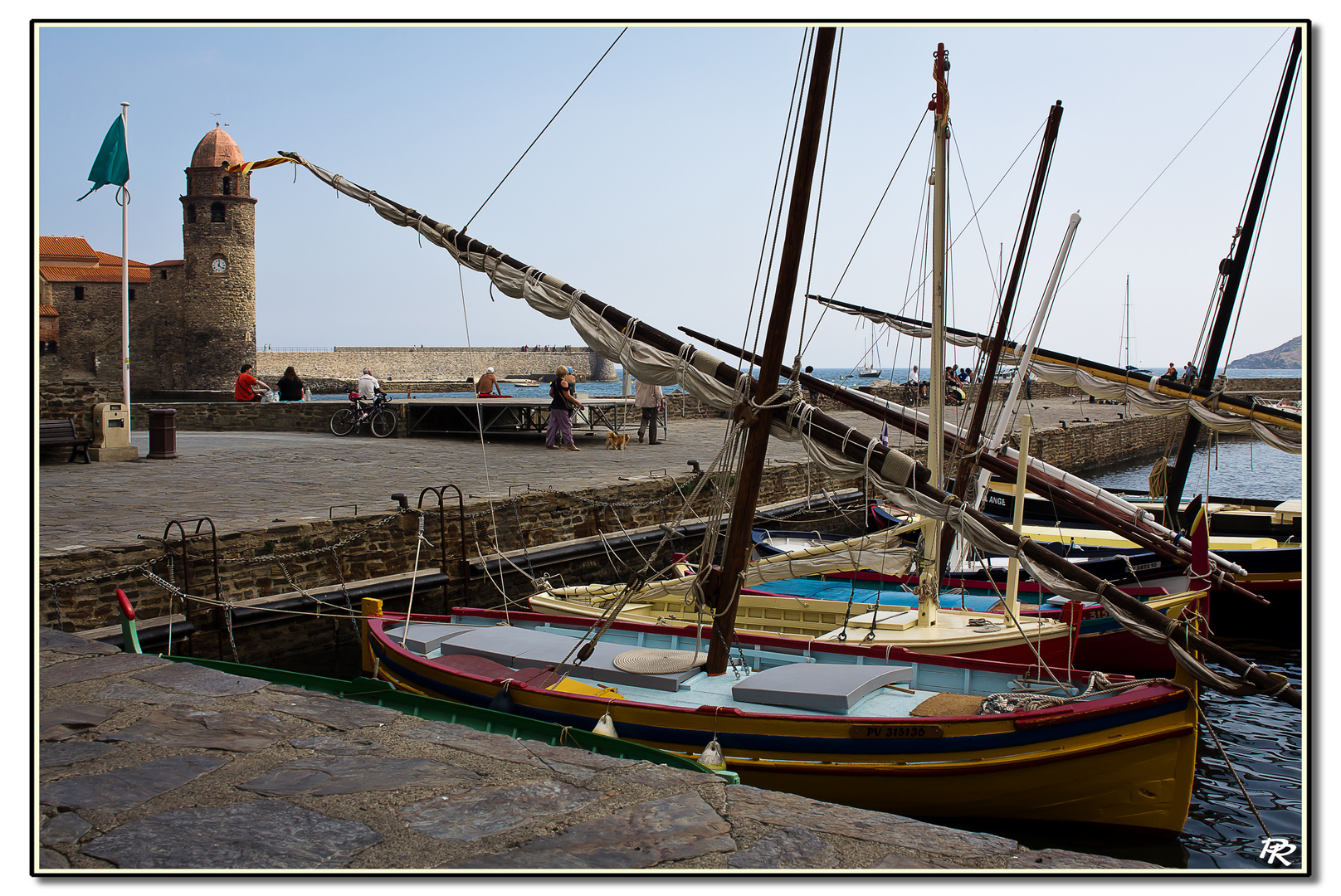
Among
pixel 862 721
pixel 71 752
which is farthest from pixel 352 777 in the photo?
pixel 862 721

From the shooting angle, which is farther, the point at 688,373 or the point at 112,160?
the point at 112,160

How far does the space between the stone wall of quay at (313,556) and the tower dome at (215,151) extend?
171ft

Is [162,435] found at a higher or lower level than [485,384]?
lower

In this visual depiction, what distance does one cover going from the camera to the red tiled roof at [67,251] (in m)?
55.9

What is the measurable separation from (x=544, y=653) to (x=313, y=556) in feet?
12.5

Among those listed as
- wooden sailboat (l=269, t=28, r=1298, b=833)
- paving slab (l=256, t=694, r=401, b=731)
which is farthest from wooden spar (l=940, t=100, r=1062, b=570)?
paving slab (l=256, t=694, r=401, b=731)

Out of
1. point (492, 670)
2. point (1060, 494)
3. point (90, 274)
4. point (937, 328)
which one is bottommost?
point (492, 670)

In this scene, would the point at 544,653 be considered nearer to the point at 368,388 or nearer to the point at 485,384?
the point at 485,384

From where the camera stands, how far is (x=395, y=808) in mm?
2803

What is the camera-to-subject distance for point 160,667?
14.0 ft

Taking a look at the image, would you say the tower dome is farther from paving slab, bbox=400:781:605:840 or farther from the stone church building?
paving slab, bbox=400:781:605:840

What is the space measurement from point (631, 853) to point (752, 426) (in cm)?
367

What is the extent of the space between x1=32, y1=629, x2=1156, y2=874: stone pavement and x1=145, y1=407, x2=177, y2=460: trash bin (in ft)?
42.0

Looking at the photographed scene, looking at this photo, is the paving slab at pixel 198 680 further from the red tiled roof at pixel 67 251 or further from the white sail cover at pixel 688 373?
the red tiled roof at pixel 67 251
